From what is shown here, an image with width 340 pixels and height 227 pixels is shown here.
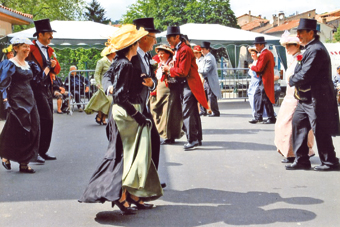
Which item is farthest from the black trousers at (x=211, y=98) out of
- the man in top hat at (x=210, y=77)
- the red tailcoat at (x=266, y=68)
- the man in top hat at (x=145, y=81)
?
the man in top hat at (x=145, y=81)

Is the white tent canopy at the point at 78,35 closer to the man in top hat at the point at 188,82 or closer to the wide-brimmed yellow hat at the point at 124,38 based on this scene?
the man in top hat at the point at 188,82

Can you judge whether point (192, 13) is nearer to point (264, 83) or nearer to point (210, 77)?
point (210, 77)

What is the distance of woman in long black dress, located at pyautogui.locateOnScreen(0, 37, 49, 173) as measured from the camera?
7320 mm

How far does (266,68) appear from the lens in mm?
12375

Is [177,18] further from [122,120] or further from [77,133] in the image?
[122,120]

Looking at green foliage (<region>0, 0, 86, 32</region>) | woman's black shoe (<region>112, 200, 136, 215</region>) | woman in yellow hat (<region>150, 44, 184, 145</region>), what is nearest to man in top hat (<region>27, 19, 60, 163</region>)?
woman in yellow hat (<region>150, 44, 184, 145</region>)

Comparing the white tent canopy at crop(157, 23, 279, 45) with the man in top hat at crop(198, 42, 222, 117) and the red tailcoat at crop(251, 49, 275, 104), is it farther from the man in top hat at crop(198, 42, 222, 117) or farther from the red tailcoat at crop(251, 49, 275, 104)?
the red tailcoat at crop(251, 49, 275, 104)

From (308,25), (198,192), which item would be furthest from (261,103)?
(198,192)

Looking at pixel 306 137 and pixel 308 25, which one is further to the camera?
→ pixel 306 137

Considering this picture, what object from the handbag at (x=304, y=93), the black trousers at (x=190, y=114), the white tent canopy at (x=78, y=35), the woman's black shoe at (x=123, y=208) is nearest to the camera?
the woman's black shoe at (x=123, y=208)

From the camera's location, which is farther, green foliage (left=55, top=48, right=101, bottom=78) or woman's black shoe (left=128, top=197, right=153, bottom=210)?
green foliage (left=55, top=48, right=101, bottom=78)

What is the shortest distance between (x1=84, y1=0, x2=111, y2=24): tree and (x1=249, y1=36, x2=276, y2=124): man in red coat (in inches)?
2647

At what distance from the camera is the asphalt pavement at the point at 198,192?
500cm

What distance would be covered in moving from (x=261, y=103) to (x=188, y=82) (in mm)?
4111
